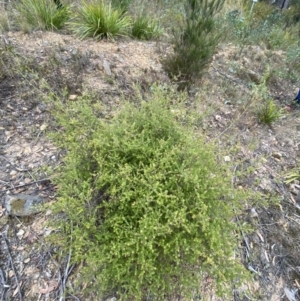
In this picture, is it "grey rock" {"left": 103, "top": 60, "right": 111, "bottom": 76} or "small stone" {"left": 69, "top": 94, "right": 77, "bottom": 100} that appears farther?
"grey rock" {"left": 103, "top": 60, "right": 111, "bottom": 76}

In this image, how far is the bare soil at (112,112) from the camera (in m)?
1.37

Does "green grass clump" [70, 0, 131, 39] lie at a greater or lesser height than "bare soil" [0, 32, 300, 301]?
greater

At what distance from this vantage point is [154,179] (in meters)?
1.15

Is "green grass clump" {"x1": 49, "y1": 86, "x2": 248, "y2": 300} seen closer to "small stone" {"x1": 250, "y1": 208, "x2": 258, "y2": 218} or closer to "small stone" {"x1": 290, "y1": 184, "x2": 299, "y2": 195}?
"small stone" {"x1": 250, "y1": 208, "x2": 258, "y2": 218}

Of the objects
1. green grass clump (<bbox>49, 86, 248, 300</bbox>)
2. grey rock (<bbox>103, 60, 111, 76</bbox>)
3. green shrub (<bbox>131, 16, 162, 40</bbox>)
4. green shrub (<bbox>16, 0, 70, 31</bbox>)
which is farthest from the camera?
green shrub (<bbox>131, 16, 162, 40</bbox>)

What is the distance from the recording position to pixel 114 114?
6.78ft

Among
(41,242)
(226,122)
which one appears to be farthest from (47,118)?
(226,122)

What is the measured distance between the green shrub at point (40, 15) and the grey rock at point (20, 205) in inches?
88.4

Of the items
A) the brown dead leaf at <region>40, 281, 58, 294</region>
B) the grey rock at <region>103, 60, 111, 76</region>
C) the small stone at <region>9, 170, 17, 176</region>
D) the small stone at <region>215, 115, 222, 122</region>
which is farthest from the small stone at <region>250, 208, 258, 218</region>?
the grey rock at <region>103, 60, 111, 76</region>

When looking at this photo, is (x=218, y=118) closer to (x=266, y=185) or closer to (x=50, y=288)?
(x=266, y=185)

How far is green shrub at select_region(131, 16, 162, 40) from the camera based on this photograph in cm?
345

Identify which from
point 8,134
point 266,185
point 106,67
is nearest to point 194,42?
point 106,67

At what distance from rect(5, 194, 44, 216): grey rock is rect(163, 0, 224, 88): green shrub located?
5.46 ft

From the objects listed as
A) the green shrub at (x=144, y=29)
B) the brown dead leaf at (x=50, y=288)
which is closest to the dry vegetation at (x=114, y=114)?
the brown dead leaf at (x=50, y=288)
